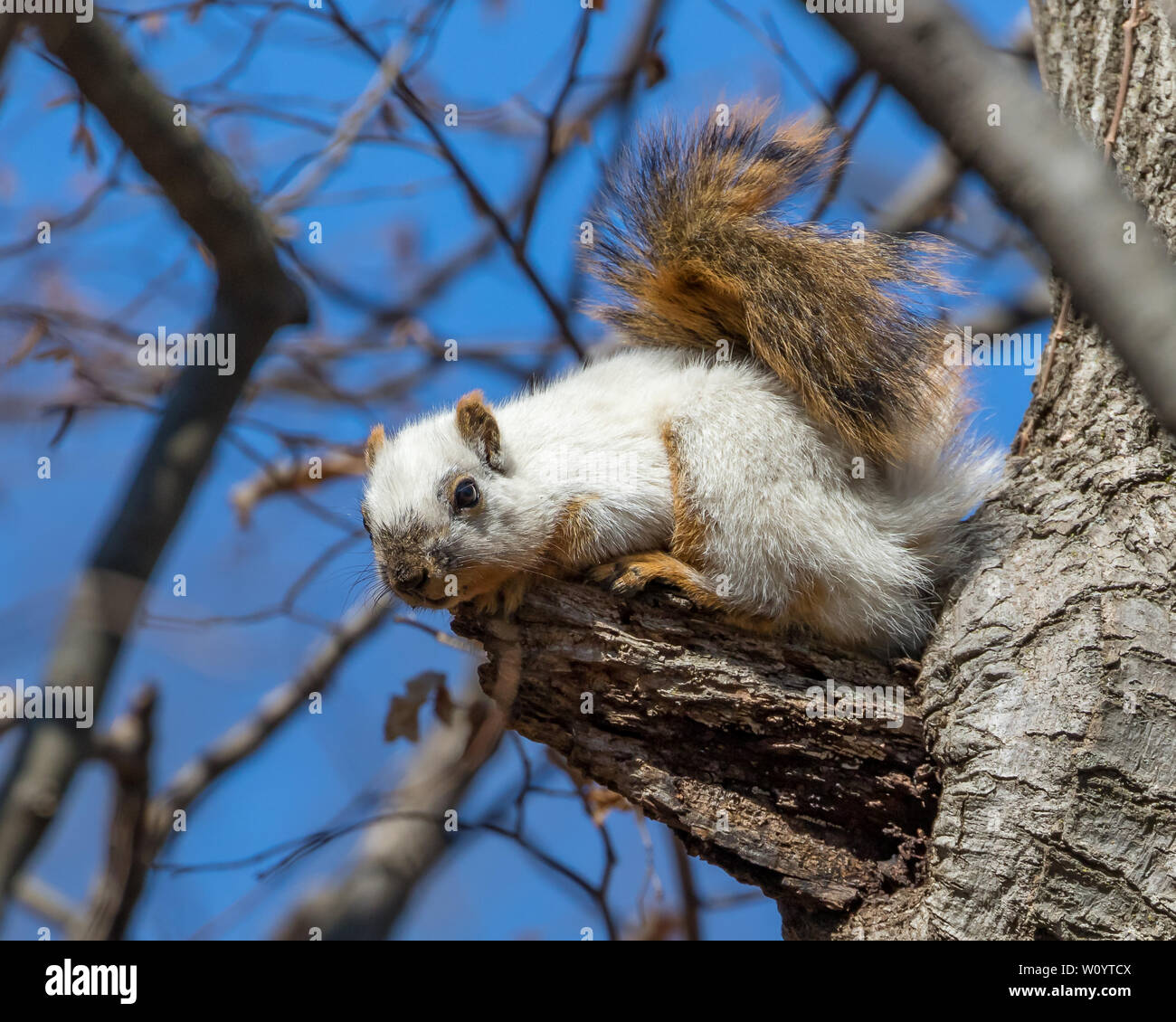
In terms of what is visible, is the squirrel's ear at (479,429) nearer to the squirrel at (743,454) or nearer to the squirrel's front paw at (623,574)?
the squirrel at (743,454)

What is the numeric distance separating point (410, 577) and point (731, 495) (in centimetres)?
80

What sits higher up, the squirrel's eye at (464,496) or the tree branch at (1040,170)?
the tree branch at (1040,170)

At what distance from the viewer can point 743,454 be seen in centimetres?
266

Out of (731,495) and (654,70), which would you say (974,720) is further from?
(654,70)

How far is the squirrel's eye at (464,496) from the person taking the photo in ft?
9.05

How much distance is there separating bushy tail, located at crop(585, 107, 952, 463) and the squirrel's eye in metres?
0.77

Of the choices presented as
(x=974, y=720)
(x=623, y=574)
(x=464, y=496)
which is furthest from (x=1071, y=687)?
(x=464, y=496)

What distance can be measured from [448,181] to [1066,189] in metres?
2.95

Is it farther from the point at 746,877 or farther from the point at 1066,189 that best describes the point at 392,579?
the point at 1066,189

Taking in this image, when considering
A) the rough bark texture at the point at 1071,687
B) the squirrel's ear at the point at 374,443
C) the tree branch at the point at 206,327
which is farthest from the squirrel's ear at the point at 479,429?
the rough bark texture at the point at 1071,687

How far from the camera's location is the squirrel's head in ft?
8.72

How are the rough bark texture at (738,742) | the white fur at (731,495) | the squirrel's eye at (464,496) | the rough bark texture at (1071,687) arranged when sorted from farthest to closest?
1. the squirrel's eye at (464,496)
2. the white fur at (731,495)
3. the rough bark texture at (738,742)
4. the rough bark texture at (1071,687)
